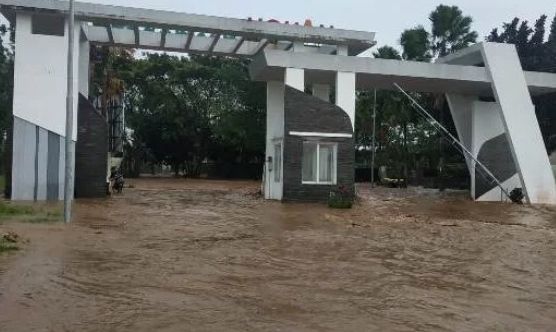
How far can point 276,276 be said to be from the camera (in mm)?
Result: 7426

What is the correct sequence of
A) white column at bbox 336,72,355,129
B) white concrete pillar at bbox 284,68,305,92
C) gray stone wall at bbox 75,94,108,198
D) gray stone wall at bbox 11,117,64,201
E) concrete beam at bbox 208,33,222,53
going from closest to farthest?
gray stone wall at bbox 11,117,64,201 → white concrete pillar at bbox 284,68,305,92 → gray stone wall at bbox 75,94,108,198 → white column at bbox 336,72,355,129 → concrete beam at bbox 208,33,222,53

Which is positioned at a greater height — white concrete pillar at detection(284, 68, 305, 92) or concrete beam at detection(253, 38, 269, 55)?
concrete beam at detection(253, 38, 269, 55)

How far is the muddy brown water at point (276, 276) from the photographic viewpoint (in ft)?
17.7

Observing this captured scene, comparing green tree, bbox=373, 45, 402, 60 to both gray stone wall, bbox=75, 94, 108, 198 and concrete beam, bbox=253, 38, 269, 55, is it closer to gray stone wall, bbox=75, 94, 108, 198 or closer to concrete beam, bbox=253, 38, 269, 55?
concrete beam, bbox=253, 38, 269, 55

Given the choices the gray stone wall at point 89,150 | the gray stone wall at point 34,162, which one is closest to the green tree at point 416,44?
the gray stone wall at point 89,150

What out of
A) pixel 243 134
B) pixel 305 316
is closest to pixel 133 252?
pixel 305 316

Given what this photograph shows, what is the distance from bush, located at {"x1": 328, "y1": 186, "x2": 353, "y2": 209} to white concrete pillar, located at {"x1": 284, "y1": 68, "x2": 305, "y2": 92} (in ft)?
11.5

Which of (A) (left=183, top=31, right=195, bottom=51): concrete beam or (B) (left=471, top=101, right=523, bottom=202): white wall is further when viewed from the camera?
(B) (left=471, top=101, right=523, bottom=202): white wall

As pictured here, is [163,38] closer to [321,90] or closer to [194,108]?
[321,90]

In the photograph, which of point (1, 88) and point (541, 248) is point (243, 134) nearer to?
point (1, 88)

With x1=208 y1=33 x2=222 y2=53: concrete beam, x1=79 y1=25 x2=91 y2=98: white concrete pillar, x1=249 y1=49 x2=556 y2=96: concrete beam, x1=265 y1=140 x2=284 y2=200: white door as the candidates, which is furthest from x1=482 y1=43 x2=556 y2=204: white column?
x1=79 y1=25 x2=91 y2=98: white concrete pillar

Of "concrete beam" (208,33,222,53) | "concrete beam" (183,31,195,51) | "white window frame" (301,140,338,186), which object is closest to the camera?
"white window frame" (301,140,338,186)

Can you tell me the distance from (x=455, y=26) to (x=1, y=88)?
2503 cm

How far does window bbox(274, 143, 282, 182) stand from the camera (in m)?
20.1
